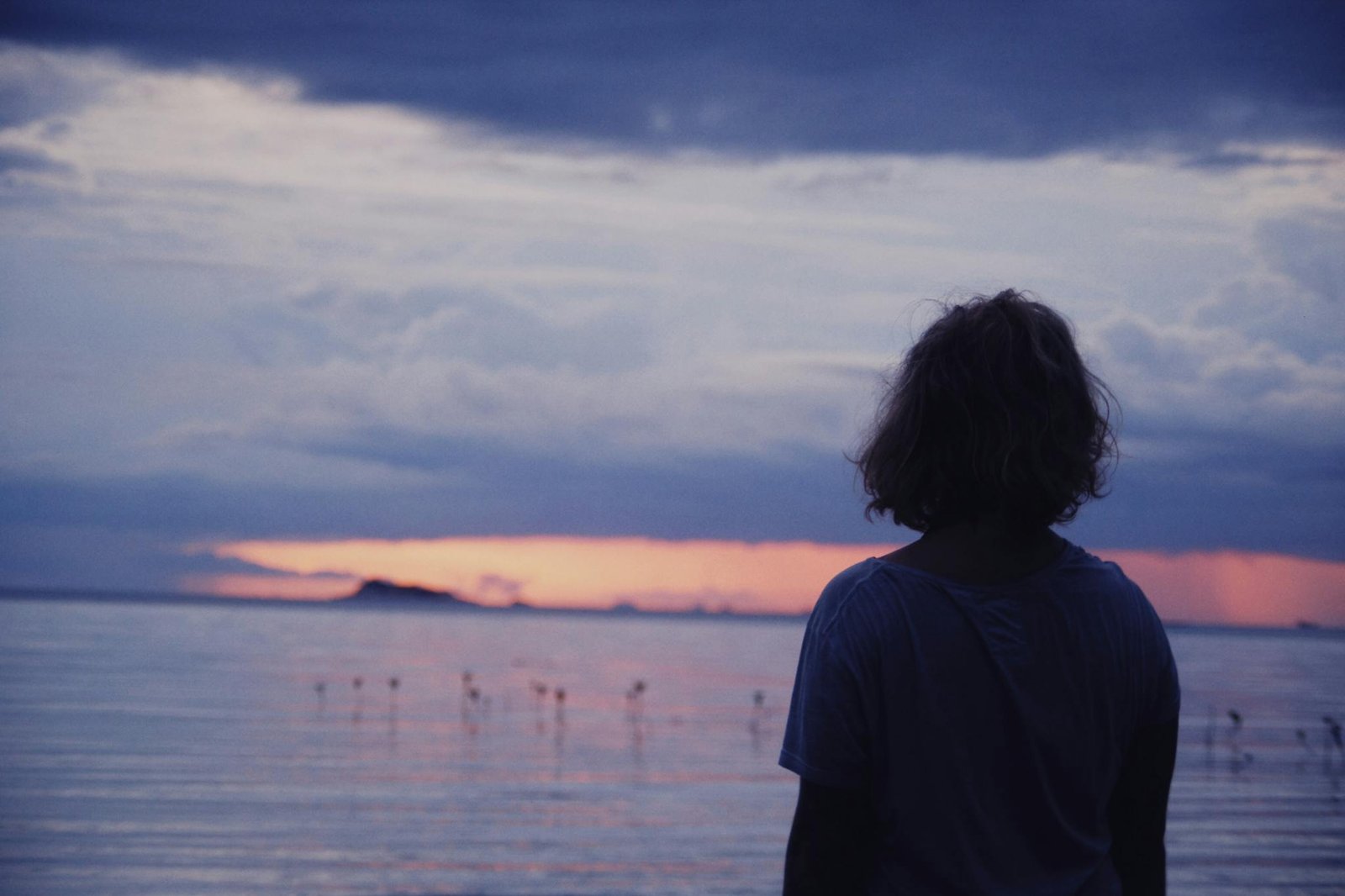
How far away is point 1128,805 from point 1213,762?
981 inches

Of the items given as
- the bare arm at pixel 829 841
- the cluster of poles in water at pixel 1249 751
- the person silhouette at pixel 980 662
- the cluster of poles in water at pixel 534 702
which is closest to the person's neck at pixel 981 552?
the person silhouette at pixel 980 662

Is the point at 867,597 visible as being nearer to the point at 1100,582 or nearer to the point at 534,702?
the point at 1100,582

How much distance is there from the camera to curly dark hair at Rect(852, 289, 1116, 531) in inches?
95.2

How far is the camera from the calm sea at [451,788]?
43.1 feet

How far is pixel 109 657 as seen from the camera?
52625mm

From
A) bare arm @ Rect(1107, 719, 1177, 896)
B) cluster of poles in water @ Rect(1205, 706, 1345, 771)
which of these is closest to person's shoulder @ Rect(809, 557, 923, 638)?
bare arm @ Rect(1107, 719, 1177, 896)

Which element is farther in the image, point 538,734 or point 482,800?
point 538,734

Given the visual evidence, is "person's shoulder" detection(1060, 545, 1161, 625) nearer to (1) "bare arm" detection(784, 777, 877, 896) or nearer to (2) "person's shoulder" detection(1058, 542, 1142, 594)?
(2) "person's shoulder" detection(1058, 542, 1142, 594)

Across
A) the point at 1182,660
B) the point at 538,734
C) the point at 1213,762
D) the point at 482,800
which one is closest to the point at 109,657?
the point at 538,734

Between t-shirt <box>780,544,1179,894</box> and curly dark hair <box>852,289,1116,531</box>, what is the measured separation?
163 mm

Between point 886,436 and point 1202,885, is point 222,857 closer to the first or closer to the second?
point 1202,885

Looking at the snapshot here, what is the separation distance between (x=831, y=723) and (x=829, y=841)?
242 mm

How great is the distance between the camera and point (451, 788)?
18750 mm

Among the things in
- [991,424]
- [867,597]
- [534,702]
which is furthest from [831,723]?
[534,702]
